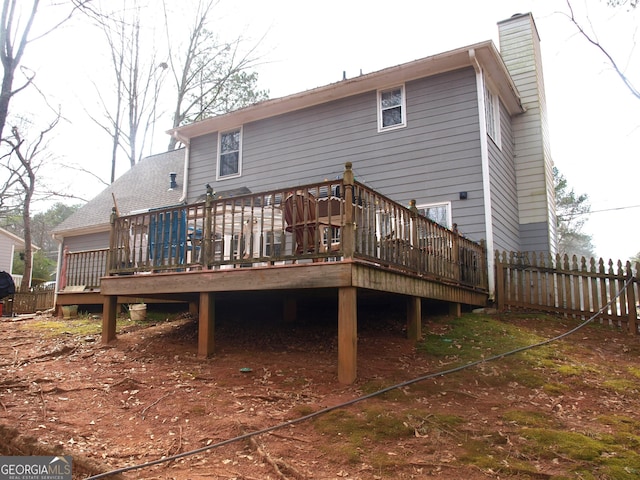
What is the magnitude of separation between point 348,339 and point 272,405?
1.01 metres

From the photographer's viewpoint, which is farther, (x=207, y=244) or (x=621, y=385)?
(x=207, y=244)

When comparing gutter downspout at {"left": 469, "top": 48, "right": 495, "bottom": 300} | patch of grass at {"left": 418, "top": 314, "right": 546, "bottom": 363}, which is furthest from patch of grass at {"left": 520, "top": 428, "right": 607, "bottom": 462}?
gutter downspout at {"left": 469, "top": 48, "right": 495, "bottom": 300}

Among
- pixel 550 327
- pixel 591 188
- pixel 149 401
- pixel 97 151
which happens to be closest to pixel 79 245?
pixel 97 151

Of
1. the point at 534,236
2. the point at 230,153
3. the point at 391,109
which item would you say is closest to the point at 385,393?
the point at 391,109

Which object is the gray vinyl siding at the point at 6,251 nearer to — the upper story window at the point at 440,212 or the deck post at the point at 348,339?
the upper story window at the point at 440,212

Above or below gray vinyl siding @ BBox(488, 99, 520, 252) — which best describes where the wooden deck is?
below

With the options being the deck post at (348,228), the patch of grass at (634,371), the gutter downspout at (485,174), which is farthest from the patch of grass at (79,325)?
the patch of grass at (634,371)

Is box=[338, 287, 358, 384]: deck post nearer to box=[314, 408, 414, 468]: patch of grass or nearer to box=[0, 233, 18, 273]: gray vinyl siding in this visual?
box=[314, 408, 414, 468]: patch of grass

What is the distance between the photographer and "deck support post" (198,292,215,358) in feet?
19.4

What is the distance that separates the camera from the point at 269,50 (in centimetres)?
2298

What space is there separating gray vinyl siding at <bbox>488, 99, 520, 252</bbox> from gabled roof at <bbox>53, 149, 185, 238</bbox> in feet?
30.5

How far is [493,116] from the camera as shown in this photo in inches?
401

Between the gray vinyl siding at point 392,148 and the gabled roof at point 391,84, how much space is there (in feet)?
0.56

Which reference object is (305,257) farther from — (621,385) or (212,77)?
(212,77)
